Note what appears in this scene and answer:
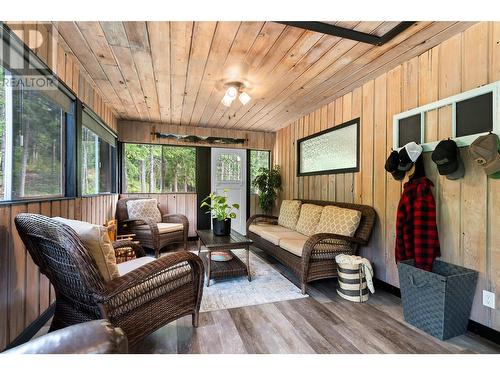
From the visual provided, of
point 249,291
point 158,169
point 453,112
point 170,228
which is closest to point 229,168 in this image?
point 158,169

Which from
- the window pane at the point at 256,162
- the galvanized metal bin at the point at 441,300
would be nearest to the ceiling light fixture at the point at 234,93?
the galvanized metal bin at the point at 441,300

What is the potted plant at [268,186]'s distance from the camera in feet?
15.7

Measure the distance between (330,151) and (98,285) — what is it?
3167 mm

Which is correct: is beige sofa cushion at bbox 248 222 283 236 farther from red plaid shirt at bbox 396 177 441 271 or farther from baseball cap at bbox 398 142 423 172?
baseball cap at bbox 398 142 423 172

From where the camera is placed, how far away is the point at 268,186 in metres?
4.82

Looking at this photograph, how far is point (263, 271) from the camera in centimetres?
294

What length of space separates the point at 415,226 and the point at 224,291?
188 centimetres

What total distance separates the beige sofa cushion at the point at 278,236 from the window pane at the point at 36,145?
2361mm

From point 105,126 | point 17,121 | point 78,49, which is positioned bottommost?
point 17,121

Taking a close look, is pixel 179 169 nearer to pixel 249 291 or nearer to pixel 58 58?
pixel 58 58
